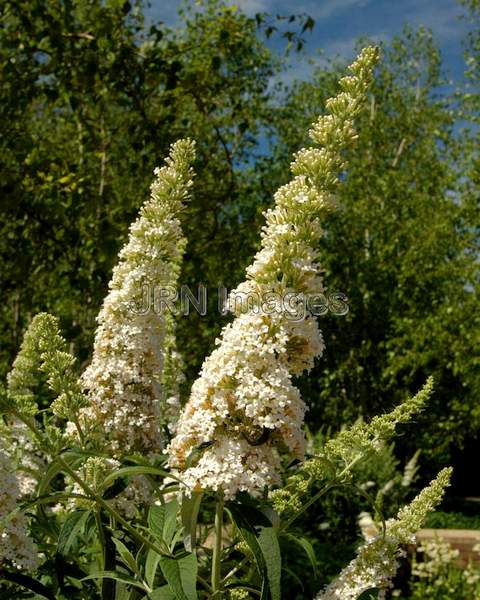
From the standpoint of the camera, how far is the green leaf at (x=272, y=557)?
143 cm

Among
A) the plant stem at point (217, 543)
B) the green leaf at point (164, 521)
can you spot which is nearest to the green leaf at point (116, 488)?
the green leaf at point (164, 521)

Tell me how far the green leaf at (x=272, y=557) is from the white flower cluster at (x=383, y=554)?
1.26 feet

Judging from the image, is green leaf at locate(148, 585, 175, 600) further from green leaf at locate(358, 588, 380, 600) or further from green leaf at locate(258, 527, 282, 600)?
green leaf at locate(358, 588, 380, 600)

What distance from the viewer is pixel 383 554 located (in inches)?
72.6

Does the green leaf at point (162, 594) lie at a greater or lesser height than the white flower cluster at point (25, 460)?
lesser

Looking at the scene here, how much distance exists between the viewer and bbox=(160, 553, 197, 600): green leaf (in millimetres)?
1404

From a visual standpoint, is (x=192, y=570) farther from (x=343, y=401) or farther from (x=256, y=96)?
(x=343, y=401)

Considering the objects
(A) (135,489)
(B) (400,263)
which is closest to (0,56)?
(A) (135,489)

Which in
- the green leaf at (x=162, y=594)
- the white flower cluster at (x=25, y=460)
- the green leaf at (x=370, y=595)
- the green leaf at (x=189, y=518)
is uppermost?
the white flower cluster at (x=25, y=460)

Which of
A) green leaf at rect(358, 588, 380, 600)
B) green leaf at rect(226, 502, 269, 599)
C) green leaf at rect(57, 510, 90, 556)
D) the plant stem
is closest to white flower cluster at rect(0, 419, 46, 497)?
green leaf at rect(57, 510, 90, 556)

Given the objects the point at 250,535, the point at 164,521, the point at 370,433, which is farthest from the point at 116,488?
the point at 370,433

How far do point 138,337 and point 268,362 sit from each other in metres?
0.67

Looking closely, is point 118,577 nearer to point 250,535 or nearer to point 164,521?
point 164,521

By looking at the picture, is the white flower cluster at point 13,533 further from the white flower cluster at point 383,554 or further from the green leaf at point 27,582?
the white flower cluster at point 383,554
